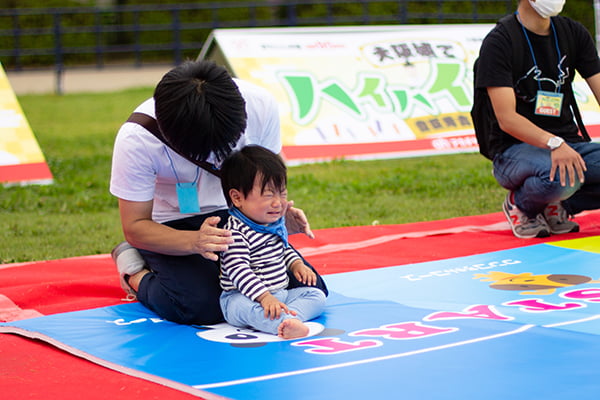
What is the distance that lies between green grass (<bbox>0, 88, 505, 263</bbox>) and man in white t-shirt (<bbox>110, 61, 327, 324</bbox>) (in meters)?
1.51

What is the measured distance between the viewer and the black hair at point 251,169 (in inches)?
108

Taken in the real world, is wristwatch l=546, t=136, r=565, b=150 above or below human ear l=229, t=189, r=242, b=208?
above

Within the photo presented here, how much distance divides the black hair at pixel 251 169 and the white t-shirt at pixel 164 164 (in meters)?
0.14

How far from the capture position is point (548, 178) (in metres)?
3.99

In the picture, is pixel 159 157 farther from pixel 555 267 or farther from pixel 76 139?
pixel 76 139

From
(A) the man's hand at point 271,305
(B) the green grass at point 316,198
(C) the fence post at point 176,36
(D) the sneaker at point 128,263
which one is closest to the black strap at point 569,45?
(B) the green grass at point 316,198

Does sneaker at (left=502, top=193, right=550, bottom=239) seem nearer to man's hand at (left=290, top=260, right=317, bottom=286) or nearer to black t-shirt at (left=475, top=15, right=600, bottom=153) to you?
black t-shirt at (left=475, top=15, right=600, bottom=153)

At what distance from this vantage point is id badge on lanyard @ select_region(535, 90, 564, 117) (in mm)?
4113

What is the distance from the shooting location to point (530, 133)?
3.95 metres

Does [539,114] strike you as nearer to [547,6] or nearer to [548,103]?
[548,103]

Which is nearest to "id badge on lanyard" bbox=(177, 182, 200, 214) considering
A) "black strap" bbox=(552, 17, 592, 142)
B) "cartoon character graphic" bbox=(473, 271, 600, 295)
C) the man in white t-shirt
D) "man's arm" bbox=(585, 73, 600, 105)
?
the man in white t-shirt

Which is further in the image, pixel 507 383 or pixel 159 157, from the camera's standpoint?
pixel 159 157

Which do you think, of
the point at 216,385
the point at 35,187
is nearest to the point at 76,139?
the point at 35,187

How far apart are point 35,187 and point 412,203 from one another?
2.91m
